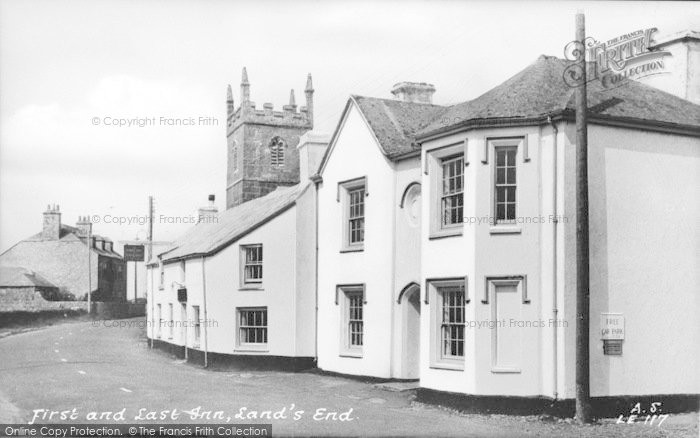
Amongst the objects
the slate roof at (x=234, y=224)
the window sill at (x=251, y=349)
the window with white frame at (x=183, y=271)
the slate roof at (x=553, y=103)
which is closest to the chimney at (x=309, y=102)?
the slate roof at (x=234, y=224)

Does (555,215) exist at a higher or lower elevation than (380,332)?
→ higher

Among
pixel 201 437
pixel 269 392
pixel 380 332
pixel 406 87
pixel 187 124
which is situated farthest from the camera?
pixel 406 87

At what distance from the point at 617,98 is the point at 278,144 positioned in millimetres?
37548

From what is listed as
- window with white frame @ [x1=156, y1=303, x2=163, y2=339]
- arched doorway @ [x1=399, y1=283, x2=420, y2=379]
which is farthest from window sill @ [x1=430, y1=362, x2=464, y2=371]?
window with white frame @ [x1=156, y1=303, x2=163, y2=339]

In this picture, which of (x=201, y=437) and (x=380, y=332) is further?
(x=380, y=332)

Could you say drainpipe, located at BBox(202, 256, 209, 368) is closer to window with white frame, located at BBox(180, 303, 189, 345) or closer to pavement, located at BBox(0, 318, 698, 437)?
pavement, located at BBox(0, 318, 698, 437)

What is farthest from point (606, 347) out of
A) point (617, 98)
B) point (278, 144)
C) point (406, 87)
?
point (278, 144)

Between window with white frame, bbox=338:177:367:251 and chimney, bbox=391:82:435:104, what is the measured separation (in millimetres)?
4003

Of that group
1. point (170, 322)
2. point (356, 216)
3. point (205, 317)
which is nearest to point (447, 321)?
point (356, 216)

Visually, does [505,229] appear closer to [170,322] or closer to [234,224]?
[234,224]

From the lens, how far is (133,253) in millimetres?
40000

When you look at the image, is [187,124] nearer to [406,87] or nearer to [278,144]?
[406,87]

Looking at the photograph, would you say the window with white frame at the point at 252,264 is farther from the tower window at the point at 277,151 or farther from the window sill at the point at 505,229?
the tower window at the point at 277,151

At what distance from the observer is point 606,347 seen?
16750mm
